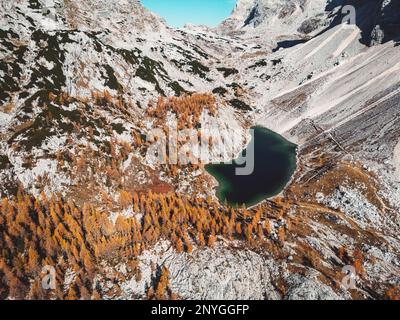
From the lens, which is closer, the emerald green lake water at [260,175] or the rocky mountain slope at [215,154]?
the rocky mountain slope at [215,154]

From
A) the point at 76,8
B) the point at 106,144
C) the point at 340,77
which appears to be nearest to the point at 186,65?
the point at 76,8

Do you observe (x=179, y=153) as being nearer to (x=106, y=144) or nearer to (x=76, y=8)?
(x=106, y=144)

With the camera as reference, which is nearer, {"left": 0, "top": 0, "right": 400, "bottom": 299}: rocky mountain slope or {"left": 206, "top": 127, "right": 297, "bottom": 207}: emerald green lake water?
{"left": 0, "top": 0, "right": 400, "bottom": 299}: rocky mountain slope

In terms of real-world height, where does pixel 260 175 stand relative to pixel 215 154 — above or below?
below

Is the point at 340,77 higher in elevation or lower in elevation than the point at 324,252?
higher
